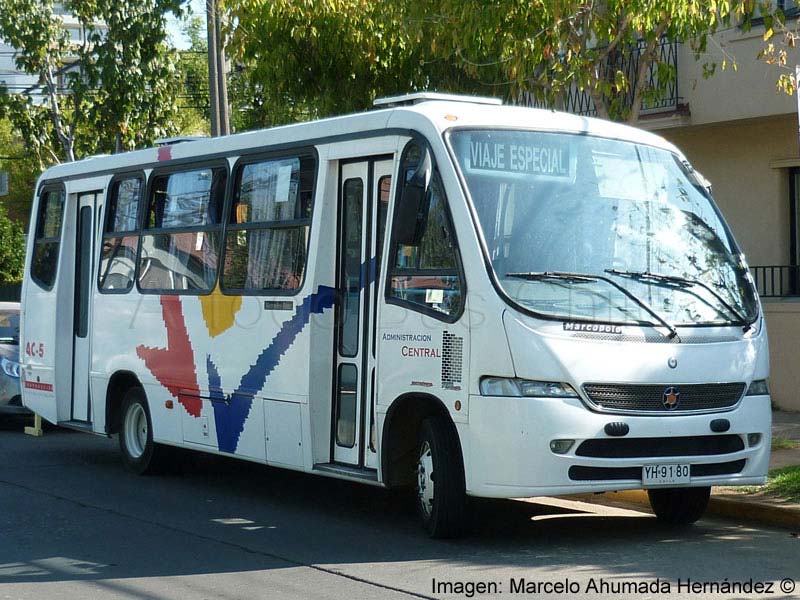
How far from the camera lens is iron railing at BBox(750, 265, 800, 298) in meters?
17.2

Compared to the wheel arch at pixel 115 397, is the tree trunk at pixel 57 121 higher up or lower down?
higher up

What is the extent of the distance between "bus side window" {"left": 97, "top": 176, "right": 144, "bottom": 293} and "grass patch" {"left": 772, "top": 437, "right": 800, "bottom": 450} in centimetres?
634

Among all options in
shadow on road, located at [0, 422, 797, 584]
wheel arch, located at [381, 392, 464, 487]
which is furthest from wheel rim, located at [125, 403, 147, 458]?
wheel arch, located at [381, 392, 464, 487]

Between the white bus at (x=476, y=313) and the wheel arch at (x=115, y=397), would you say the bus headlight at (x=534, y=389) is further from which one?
the wheel arch at (x=115, y=397)

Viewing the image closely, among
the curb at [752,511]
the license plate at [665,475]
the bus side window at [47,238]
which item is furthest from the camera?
the bus side window at [47,238]

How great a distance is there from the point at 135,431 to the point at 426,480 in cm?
478

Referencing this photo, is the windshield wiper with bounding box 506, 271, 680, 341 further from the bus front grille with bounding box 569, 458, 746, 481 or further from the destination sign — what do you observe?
the bus front grille with bounding box 569, 458, 746, 481

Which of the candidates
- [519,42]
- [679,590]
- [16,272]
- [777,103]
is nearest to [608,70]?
[777,103]

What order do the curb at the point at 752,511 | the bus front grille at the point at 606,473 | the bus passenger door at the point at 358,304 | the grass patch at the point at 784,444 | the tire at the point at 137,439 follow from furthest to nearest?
the grass patch at the point at 784,444 → the tire at the point at 137,439 → the curb at the point at 752,511 → the bus passenger door at the point at 358,304 → the bus front grille at the point at 606,473

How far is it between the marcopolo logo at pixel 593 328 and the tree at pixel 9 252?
33.7 meters

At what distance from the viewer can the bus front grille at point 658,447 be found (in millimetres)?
8227

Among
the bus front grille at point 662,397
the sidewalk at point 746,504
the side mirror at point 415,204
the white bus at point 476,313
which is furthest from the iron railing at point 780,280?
the side mirror at point 415,204

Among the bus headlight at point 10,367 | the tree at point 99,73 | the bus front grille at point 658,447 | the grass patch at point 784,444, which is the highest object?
the tree at point 99,73

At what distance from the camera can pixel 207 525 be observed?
9.70 m
